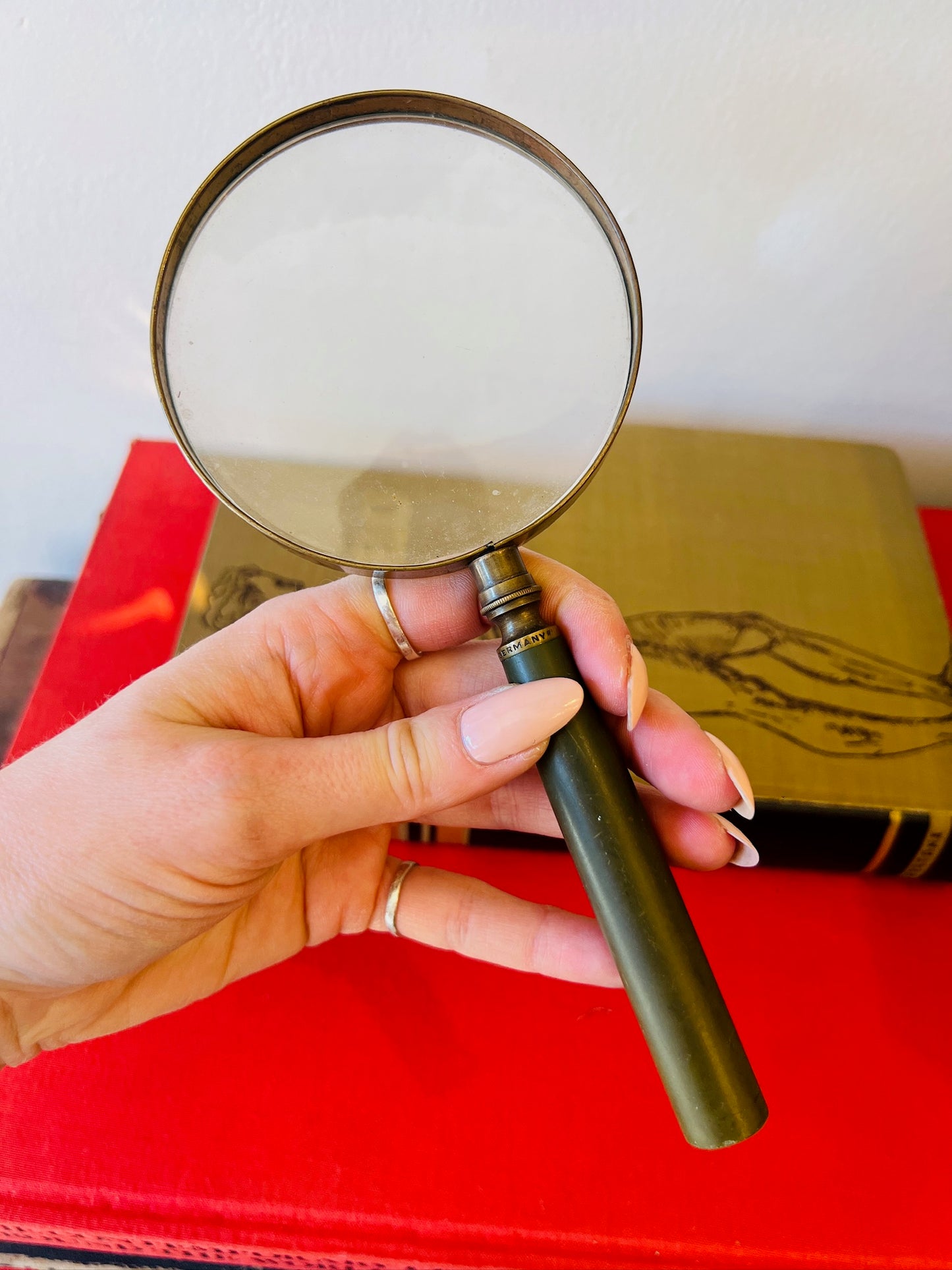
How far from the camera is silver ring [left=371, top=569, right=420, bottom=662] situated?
960 mm

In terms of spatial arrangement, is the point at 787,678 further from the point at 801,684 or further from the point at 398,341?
the point at 398,341

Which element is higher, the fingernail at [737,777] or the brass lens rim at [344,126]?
the brass lens rim at [344,126]

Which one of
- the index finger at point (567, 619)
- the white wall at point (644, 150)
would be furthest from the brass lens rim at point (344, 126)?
the white wall at point (644, 150)

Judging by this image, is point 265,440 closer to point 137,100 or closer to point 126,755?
point 126,755

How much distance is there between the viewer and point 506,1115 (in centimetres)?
105

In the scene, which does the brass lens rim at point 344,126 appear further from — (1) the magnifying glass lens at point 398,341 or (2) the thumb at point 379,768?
(2) the thumb at point 379,768

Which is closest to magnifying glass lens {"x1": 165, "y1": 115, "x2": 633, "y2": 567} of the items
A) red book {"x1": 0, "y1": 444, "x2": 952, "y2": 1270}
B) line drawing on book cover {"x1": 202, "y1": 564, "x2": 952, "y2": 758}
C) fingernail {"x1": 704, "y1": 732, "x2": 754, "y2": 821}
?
fingernail {"x1": 704, "y1": 732, "x2": 754, "y2": 821}

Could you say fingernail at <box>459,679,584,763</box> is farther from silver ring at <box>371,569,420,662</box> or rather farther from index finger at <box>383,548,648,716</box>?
silver ring at <box>371,569,420,662</box>

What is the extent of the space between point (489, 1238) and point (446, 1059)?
0.66 ft

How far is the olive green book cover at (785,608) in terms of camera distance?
117 centimetres

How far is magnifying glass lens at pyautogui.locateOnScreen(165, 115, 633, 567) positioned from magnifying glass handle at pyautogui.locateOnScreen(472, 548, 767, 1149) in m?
0.11

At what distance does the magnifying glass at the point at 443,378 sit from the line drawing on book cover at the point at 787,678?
1.69 feet

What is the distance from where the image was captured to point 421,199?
81 centimetres

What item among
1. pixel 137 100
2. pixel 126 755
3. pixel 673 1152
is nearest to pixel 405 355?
pixel 126 755
